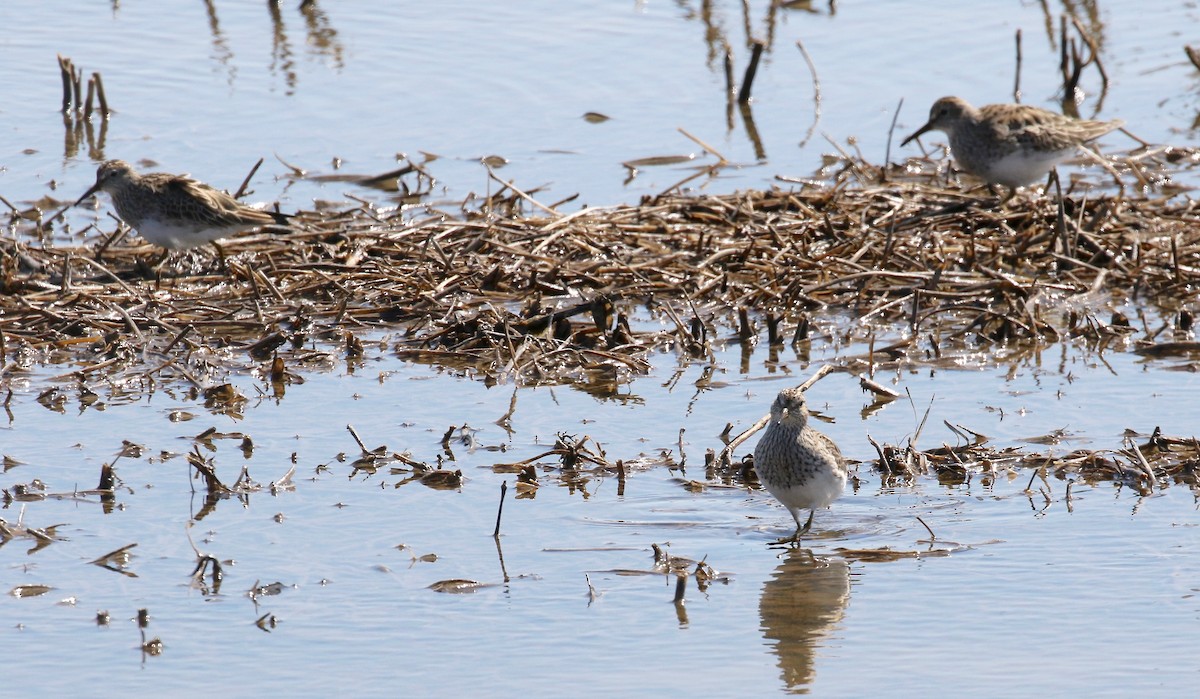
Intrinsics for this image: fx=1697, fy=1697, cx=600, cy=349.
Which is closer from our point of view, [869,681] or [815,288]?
[869,681]

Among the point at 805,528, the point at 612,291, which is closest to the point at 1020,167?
the point at 612,291

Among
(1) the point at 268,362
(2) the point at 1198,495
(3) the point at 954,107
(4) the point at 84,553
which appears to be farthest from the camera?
(3) the point at 954,107

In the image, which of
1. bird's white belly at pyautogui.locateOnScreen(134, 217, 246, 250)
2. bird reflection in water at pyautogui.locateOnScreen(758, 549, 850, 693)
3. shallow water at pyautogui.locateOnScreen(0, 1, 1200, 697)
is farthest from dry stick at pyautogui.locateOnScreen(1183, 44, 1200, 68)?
bird reflection in water at pyautogui.locateOnScreen(758, 549, 850, 693)

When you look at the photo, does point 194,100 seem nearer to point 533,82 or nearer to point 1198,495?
point 533,82

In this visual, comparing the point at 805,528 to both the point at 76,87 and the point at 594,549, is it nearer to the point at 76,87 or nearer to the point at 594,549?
the point at 594,549

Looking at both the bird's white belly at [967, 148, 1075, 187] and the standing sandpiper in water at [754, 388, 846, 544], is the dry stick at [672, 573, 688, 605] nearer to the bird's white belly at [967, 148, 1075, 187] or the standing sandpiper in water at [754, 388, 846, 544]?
the standing sandpiper in water at [754, 388, 846, 544]

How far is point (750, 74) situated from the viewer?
15133mm

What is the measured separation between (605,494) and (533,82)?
345 inches

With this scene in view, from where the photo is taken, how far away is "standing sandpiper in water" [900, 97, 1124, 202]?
1142 cm

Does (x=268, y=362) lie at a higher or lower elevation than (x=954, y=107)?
lower

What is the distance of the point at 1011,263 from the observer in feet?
35.1

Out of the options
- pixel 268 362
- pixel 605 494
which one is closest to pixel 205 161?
pixel 268 362

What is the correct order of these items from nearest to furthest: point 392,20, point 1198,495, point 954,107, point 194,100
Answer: point 1198,495 → point 954,107 → point 194,100 → point 392,20

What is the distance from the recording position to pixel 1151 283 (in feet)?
34.0
